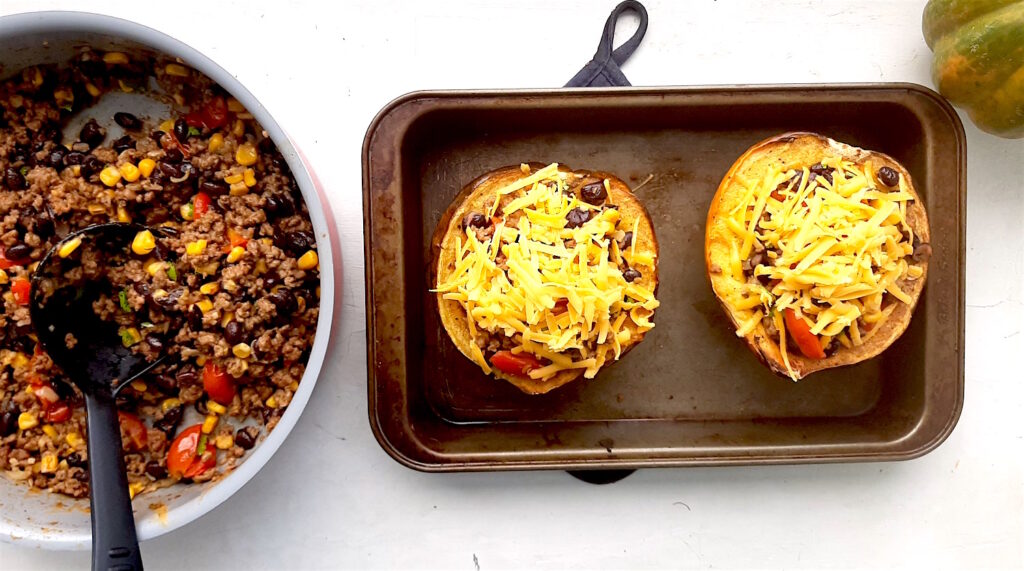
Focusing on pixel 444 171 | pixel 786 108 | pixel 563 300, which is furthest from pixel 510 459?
pixel 786 108

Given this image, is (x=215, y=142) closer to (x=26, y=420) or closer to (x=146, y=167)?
(x=146, y=167)

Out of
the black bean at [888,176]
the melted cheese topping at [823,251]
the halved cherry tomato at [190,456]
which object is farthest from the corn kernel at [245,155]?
the black bean at [888,176]

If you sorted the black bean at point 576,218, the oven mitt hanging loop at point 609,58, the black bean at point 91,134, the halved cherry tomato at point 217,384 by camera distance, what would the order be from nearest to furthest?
the black bean at point 576,218 → the halved cherry tomato at point 217,384 → the black bean at point 91,134 → the oven mitt hanging loop at point 609,58

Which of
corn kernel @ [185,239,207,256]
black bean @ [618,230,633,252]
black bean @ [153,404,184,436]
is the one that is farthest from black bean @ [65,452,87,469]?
black bean @ [618,230,633,252]

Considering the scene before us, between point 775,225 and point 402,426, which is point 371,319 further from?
point 775,225

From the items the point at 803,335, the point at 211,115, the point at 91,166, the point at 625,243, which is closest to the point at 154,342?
the point at 91,166

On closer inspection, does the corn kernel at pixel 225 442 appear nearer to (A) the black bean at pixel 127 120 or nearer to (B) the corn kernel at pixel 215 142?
(B) the corn kernel at pixel 215 142

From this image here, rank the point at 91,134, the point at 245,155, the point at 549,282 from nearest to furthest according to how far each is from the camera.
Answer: the point at 549,282, the point at 245,155, the point at 91,134
